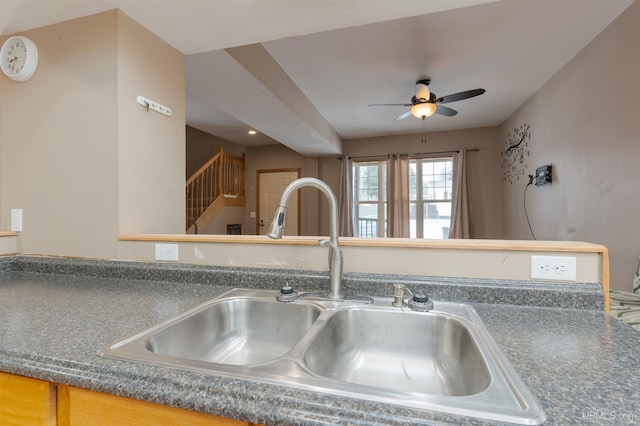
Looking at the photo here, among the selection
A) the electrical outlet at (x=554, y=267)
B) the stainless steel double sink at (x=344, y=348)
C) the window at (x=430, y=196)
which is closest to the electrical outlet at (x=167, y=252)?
the stainless steel double sink at (x=344, y=348)

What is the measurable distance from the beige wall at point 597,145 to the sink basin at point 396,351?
223cm

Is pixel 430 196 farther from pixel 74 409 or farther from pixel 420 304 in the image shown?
pixel 74 409

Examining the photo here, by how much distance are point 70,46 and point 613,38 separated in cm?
369

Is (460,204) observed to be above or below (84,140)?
below

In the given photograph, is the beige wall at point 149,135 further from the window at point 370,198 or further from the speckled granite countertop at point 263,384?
the window at point 370,198

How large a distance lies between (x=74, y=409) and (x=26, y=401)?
5.2 inches

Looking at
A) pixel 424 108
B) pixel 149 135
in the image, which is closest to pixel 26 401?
pixel 149 135

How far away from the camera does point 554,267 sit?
39.0 inches

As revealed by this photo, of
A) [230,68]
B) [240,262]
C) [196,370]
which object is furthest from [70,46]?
[196,370]

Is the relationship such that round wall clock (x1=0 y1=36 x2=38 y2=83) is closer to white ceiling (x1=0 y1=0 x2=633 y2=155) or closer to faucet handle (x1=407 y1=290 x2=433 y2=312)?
white ceiling (x1=0 y1=0 x2=633 y2=155)

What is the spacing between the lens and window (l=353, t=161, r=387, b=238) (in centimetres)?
589

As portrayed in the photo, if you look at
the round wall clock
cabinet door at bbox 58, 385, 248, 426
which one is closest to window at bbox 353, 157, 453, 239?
the round wall clock

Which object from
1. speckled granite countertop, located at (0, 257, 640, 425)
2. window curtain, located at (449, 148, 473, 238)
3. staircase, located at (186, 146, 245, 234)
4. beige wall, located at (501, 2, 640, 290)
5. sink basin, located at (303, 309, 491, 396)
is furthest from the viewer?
window curtain, located at (449, 148, 473, 238)

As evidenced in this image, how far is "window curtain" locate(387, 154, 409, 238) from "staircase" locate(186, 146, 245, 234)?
3.09 meters
